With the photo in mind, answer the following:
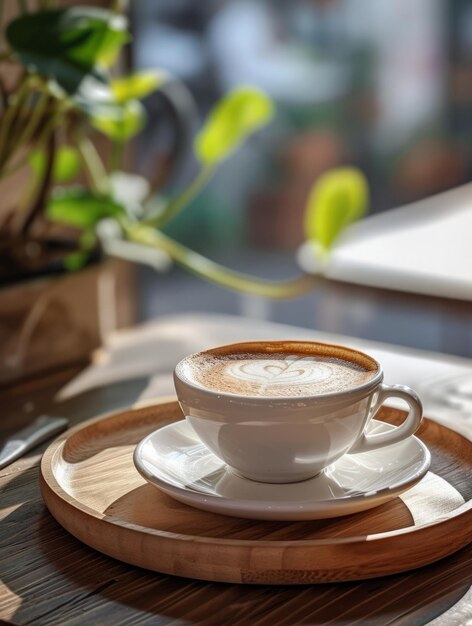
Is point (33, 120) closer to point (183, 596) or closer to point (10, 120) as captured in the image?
point (10, 120)

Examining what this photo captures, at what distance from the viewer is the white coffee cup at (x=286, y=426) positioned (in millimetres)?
487

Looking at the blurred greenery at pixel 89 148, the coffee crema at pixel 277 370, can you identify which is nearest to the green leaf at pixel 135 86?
the blurred greenery at pixel 89 148

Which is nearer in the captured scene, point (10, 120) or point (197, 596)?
point (197, 596)

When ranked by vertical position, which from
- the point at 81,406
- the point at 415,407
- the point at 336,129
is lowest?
the point at 336,129

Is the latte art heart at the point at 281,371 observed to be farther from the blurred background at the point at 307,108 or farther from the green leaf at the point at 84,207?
the blurred background at the point at 307,108

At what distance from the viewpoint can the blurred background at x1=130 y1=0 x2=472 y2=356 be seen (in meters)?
3.89

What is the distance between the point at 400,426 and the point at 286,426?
9 cm

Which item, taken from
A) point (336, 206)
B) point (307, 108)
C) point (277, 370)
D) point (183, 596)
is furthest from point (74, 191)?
point (307, 108)

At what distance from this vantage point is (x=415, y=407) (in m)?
0.53

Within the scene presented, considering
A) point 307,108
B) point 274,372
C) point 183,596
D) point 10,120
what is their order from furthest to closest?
1. point 307,108
2. point 10,120
3. point 274,372
4. point 183,596

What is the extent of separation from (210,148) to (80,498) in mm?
594

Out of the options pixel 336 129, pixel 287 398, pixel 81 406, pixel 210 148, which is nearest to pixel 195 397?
pixel 287 398

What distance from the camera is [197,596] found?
17.7 inches

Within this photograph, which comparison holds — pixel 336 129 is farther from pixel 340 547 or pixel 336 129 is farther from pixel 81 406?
pixel 340 547
